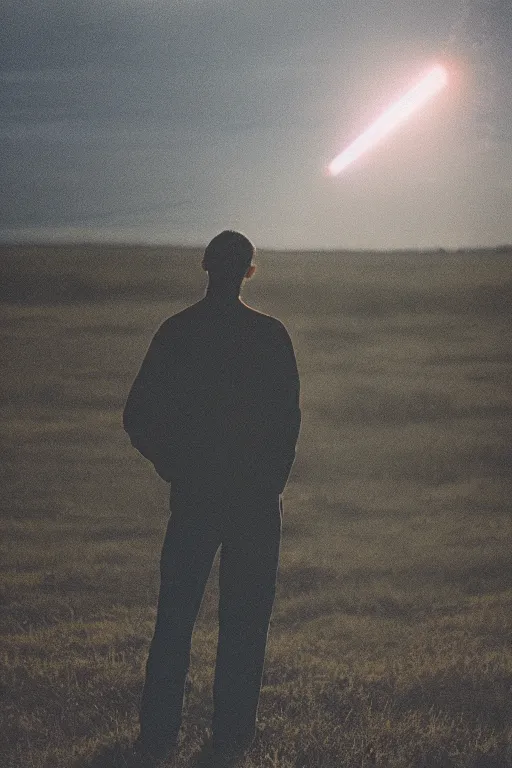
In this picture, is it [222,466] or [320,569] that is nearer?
[222,466]

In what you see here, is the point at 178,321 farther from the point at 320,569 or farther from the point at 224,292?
the point at 320,569

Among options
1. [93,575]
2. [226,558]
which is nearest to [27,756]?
[226,558]

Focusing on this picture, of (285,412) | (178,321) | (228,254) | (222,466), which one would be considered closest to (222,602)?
(222,466)

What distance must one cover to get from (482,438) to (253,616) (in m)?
13.1

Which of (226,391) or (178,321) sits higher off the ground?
(178,321)

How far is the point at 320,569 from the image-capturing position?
888cm

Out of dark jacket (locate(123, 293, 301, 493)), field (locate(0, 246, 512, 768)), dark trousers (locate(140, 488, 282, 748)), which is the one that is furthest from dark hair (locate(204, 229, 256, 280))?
field (locate(0, 246, 512, 768))

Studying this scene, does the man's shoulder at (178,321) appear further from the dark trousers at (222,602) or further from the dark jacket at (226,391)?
the dark trousers at (222,602)

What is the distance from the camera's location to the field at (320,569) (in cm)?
430

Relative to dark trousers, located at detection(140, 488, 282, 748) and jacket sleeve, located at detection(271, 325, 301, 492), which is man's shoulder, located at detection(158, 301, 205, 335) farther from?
dark trousers, located at detection(140, 488, 282, 748)

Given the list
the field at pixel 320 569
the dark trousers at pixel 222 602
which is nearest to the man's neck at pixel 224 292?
the dark trousers at pixel 222 602

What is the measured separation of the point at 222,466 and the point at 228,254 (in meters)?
0.78

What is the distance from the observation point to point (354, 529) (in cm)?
1066

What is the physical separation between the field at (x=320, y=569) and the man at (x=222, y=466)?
29cm
